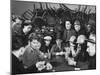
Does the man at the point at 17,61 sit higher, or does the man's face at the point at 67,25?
the man's face at the point at 67,25

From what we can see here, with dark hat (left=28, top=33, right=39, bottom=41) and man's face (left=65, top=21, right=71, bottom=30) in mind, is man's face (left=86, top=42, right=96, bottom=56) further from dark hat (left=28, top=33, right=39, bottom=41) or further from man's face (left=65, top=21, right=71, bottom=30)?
dark hat (left=28, top=33, right=39, bottom=41)

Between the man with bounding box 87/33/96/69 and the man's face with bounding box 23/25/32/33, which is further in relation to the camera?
the man with bounding box 87/33/96/69

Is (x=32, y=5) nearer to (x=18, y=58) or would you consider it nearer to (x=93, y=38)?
Answer: (x=18, y=58)

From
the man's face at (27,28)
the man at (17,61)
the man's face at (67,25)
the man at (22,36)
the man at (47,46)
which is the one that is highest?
the man's face at (67,25)

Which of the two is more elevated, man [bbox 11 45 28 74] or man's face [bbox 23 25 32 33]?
man's face [bbox 23 25 32 33]

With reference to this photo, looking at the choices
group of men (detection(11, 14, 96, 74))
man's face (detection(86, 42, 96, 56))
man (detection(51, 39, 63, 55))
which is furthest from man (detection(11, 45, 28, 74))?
man's face (detection(86, 42, 96, 56))

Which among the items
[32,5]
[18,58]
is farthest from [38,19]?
[18,58]

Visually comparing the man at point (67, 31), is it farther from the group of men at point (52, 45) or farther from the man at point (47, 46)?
the man at point (47, 46)

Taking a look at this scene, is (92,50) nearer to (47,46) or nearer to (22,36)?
(47,46)

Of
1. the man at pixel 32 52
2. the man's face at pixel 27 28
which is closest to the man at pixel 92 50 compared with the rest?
the man at pixel 32 52

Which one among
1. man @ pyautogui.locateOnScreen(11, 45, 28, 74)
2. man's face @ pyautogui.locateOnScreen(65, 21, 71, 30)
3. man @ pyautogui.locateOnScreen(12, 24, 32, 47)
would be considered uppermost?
man's face @ pyautogui.locateOnScreen(65, 21, 71, 30)

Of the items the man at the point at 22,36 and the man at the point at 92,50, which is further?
the man at the point at 92,50

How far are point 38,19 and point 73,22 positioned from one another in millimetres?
389

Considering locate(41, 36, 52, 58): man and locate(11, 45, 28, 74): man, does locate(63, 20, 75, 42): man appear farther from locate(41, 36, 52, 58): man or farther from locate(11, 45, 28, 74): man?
locate(11, 45, 28, 74): man
